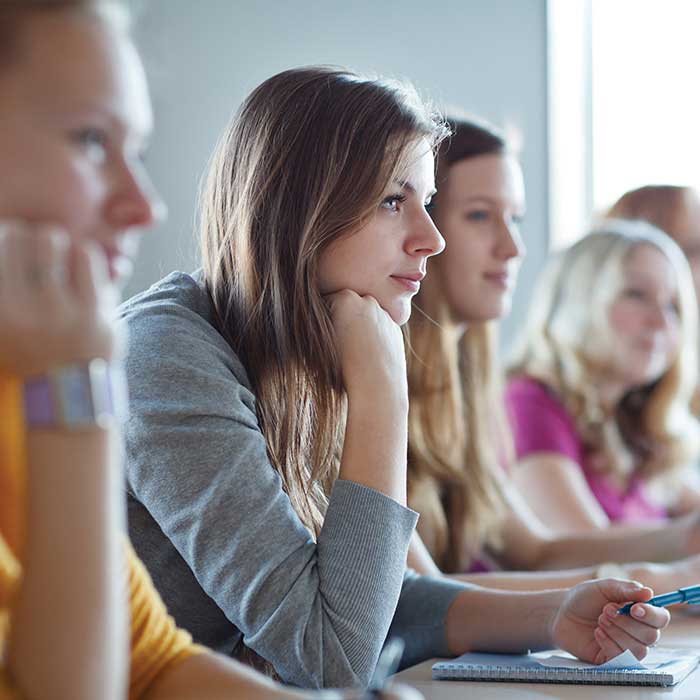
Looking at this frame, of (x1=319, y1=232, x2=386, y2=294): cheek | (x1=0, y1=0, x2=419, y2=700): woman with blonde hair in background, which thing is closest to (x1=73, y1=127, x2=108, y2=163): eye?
(x1=0, y1=0, x2=419, y2=700): woman with blonde hair in background

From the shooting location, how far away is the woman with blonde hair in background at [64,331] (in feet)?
2.16

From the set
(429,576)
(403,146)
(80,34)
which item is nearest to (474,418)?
(429,576)

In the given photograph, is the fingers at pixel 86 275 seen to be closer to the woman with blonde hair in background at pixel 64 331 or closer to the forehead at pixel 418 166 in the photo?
the woman with blonde hair in background at pixel 64 331

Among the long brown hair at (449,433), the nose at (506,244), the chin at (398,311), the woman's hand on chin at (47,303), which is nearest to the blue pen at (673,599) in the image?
the chin at (398,311)

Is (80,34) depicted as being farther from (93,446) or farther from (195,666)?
(195,666)

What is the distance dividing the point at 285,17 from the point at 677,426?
52.0 inches

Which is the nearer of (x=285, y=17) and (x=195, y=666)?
(x=195, y=666)

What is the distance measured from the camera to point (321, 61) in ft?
8.66

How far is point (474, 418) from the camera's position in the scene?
207 cm

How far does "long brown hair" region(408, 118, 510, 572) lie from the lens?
191cm

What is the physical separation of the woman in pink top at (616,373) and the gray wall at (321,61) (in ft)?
2.01

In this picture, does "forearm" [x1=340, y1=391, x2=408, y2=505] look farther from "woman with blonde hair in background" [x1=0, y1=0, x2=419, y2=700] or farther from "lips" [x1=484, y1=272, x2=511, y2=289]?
"lips" [x1=484, y1=272, x2=511, y2=289]

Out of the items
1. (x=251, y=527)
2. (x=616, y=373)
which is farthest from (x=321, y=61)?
(x=251, y=527)

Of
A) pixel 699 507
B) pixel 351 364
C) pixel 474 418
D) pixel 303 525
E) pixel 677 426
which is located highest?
pixel 351 364
